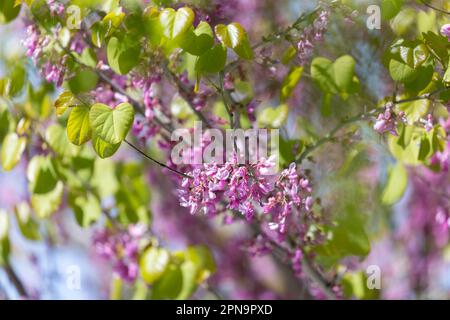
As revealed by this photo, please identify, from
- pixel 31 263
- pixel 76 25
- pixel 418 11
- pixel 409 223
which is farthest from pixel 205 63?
pixel 409 223

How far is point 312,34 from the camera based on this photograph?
1099 mm

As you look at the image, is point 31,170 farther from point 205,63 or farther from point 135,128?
point 205,63

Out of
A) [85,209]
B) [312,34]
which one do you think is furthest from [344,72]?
[85,209]

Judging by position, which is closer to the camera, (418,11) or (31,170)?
(418,11)

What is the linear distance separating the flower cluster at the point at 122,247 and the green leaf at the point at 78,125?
2.28 feet

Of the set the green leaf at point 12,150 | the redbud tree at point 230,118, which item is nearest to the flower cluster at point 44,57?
the redbud tree at point 230,118

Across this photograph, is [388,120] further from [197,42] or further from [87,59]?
[87,59]

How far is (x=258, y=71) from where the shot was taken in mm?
1322

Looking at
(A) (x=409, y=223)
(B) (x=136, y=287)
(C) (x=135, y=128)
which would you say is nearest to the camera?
(C) (x=135, y=128)

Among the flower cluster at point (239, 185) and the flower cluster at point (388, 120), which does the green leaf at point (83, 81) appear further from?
the flower cluster at point (388, 120)

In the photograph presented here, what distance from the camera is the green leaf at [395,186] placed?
146 centimetres

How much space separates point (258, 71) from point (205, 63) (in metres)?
0.33

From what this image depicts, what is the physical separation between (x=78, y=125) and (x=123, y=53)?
17cm

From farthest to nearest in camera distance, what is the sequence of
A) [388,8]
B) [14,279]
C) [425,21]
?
[14,279] → [425,21] → [388,8]
